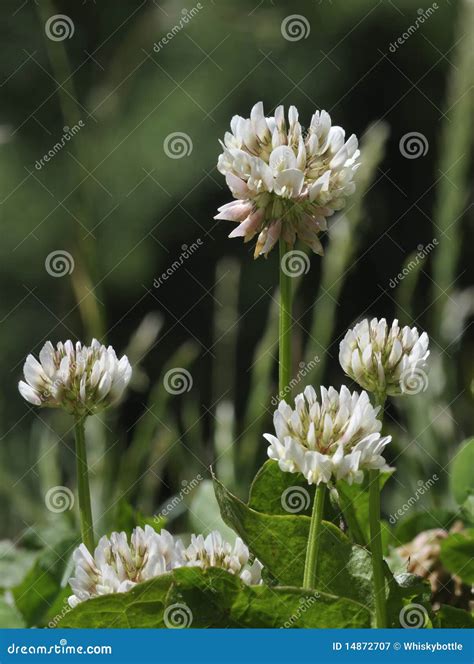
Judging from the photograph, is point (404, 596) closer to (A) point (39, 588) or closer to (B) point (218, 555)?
(B) point (218, 555)

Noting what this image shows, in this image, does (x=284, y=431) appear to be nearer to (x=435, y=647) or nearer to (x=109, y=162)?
(x=435, y=647)

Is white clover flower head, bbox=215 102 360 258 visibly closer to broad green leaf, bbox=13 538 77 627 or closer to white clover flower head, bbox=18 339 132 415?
white clover flower head, bbox=18 339 132 415

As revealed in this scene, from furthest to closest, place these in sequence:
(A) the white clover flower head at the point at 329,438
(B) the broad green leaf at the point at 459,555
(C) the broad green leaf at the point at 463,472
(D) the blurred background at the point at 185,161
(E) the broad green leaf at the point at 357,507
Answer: (D) the blurred background at the point at 185,161
(C) the broad green leaf at the point at 463,472
(B) the broad green leaf at the point at 459,555
(E) the broad green leaf at the point at 357,507
(A) the white clover flower head at the point at 329,438

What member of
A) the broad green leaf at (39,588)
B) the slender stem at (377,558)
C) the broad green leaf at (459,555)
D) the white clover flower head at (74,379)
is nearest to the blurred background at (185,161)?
the broad green leaf at (39,588)

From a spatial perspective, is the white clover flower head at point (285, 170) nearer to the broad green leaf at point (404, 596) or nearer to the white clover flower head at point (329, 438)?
the white clover flower head at point (329, 438)

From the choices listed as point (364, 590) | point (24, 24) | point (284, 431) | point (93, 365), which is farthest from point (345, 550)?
point (24, 24)

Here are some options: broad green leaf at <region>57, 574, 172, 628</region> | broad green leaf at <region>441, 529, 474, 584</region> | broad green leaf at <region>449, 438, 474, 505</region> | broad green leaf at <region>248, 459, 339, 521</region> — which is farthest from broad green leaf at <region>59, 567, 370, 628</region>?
broad green leaf at <region>449, 438, 474, 505</region>

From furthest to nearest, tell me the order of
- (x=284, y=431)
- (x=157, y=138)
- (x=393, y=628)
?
(x=157, y=138) → (x=393, y=628) → (x=284, y=431)
